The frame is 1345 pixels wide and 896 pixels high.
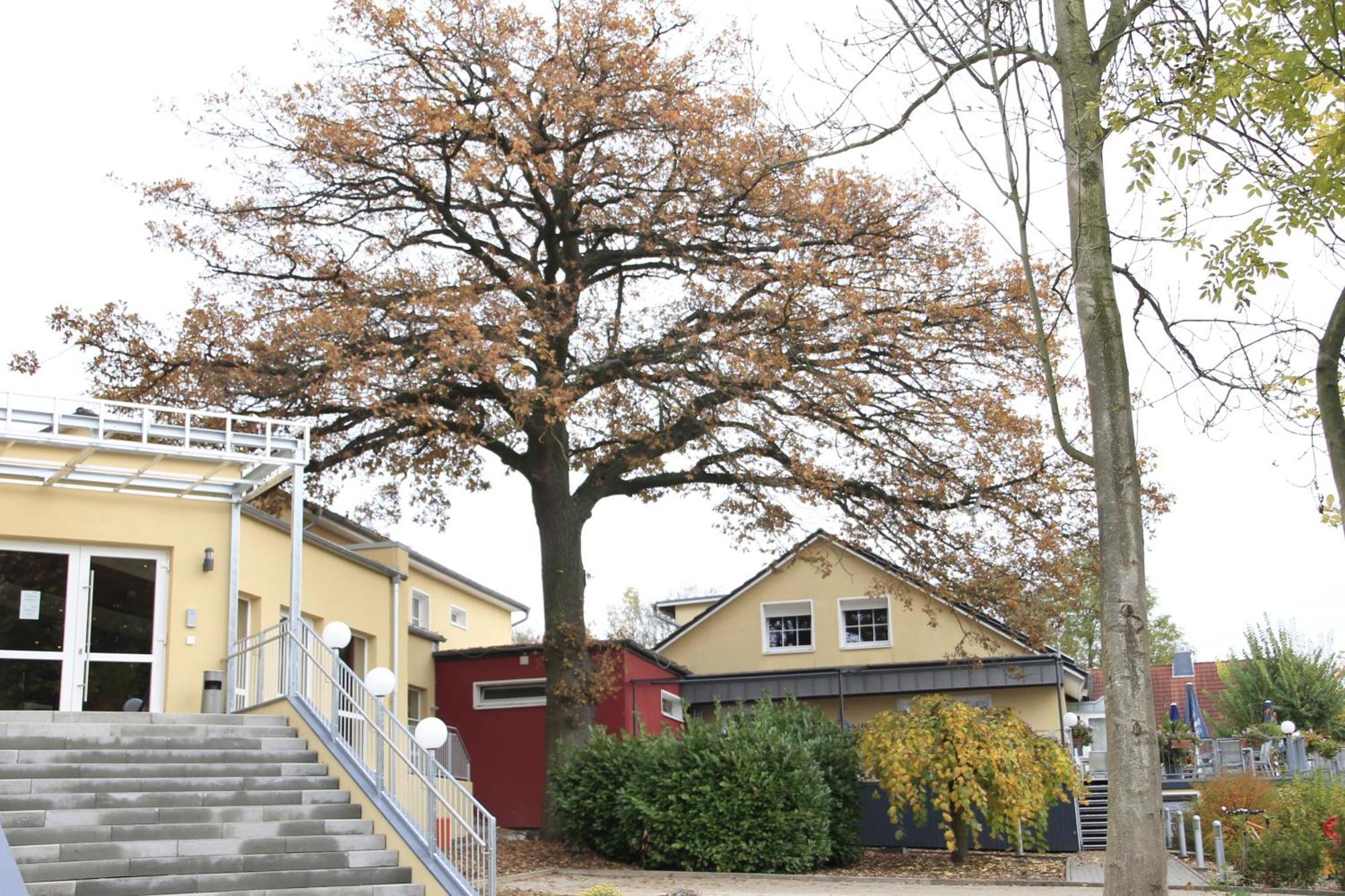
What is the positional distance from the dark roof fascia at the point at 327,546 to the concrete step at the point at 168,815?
606cm

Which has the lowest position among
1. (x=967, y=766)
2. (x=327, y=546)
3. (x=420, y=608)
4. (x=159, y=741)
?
(x=967, y=766)

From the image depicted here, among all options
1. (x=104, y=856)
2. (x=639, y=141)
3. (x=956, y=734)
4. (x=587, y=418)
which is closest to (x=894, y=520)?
(x=956, y=734)

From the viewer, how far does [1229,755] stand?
27.7 m

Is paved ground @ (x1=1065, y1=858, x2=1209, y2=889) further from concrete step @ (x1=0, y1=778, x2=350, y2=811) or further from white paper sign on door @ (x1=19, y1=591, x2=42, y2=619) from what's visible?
white paper sign on door @ (x1=19, y1=591, x2=42, y2=619)

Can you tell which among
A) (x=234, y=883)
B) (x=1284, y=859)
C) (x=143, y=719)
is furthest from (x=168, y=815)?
(x=1284, y=859)

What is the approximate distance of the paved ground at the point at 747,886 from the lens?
1469cm

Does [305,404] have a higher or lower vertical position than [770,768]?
higher

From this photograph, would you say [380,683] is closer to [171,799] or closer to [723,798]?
[171,799]

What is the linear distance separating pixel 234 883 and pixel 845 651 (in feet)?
69.8

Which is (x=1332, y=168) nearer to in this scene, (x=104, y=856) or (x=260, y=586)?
(x=104, y=856)

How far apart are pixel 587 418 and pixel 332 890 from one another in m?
9.56

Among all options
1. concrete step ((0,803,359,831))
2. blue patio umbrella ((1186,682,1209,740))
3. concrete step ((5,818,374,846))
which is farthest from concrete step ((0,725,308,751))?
blue patio umbrella ((1186,682,1209,740))

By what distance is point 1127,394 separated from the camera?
27.3ft

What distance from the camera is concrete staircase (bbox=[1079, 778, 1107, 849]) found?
Result: 20.0m
